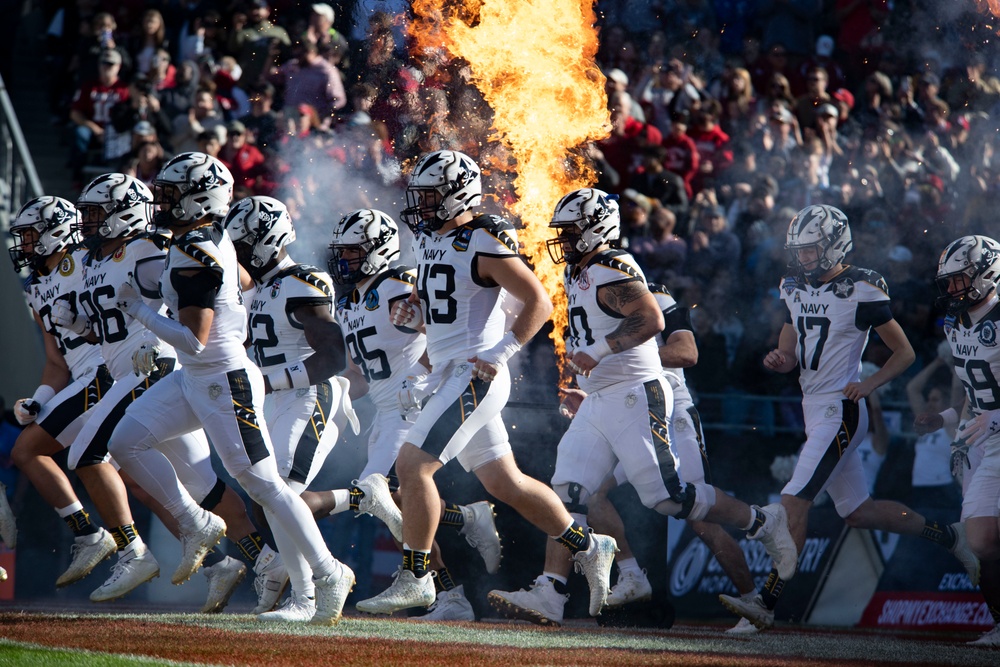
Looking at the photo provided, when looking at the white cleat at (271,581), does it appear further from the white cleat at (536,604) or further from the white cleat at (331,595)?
the white cleat at (536,604)

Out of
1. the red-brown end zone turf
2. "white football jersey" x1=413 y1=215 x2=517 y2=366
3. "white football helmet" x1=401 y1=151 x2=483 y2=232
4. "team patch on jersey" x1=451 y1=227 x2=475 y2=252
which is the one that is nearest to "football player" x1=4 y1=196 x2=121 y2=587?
the red-brown end zone turf

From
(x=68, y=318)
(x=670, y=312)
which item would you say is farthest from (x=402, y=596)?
(x=670, y=312)

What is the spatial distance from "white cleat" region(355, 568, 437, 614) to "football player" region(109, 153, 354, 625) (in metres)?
0.18

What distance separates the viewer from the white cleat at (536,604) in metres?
7.43

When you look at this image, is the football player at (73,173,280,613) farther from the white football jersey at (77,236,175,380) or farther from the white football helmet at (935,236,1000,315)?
the white football helmet at (935,236,1000,315)

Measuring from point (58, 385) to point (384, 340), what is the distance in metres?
2.02

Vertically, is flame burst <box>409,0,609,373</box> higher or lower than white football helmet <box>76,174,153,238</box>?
higher

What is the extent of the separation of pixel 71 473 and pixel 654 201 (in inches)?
217

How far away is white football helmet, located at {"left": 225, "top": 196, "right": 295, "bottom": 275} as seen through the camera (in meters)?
7.53

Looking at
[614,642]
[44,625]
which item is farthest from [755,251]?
[44,625]

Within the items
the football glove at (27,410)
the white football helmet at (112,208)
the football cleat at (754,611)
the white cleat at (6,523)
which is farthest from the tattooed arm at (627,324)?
the white cleat at (6,523)

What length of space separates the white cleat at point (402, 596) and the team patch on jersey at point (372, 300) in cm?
191

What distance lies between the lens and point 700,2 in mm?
14031

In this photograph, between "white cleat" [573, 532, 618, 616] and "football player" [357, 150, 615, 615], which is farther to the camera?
"white cleat" [573, 532, 618, 616]
